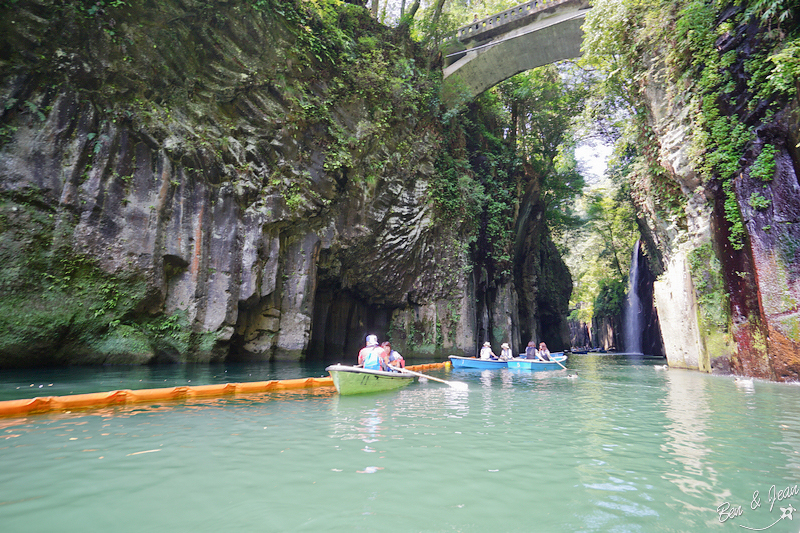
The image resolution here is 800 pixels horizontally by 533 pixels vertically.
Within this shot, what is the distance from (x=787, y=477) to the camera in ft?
10.9

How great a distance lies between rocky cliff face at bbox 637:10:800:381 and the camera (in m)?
9.12

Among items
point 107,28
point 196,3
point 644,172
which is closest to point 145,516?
point 107,28

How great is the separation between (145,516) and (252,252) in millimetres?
11924

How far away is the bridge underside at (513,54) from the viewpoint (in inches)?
780

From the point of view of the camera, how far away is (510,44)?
67.4 feet

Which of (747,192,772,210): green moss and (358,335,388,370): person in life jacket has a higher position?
(747,192,772,210): green moss

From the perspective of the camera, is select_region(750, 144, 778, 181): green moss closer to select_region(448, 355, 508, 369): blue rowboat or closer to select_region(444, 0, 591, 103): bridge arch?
select_region(448, 355, 508, 369): blue rowboat

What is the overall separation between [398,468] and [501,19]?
22786mm

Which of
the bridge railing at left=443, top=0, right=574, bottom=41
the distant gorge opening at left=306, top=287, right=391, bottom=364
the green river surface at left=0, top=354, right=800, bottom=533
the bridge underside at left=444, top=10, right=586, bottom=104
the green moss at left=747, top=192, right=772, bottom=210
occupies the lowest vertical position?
the green river surface at left=0, top=354, right=800, bottom=533

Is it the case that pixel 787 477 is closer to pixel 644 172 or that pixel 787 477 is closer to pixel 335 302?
pixel 644 172

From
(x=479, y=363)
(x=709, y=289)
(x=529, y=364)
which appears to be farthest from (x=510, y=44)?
(x=479, y=363)

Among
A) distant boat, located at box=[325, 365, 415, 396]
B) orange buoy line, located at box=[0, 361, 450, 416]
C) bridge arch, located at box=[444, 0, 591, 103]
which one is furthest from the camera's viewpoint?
bridge arch, located at box=[444, 0, 591, 103]

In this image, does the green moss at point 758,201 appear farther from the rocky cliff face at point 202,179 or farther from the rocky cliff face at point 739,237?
the rocky cliff face at point 202,179

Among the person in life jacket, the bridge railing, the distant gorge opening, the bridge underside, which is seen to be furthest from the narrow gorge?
the person in life jacket
